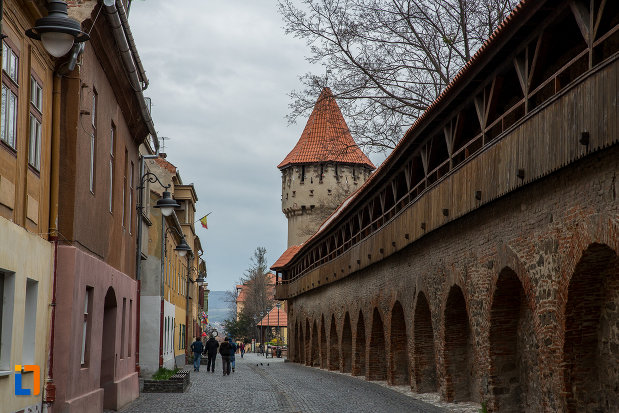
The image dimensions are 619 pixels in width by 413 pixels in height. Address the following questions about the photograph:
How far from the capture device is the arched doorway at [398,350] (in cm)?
2489

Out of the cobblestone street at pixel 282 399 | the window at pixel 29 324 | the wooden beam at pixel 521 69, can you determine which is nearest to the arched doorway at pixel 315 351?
the cobblestone street at pixel 282 399

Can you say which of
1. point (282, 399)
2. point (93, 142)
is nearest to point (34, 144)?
point (93, 142)

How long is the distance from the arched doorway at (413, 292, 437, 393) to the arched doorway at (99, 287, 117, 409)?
8101 millimetres

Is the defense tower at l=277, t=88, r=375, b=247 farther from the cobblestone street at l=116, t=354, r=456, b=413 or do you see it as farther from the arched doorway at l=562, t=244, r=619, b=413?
the arched doorway at l=562, t=244, r=619, b=413

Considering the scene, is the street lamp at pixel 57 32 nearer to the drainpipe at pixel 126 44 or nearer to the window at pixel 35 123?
the window at pixel 35 123

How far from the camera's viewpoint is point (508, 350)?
1572cm

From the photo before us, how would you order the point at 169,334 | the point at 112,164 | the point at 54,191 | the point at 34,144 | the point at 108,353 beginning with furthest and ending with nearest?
1. the point at 169,334
2. the point at 108,353
3. the point at 112,164
4. the point at 54,191
5. the point at 34,144

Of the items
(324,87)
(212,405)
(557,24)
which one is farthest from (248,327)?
(557,24)

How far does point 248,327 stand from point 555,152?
94382 mm

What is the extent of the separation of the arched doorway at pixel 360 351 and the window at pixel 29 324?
69.5 feet

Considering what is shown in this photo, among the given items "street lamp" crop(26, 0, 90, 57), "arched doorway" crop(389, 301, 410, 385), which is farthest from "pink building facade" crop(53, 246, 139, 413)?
"arched doorway" crop(389, 301, 410, 385)

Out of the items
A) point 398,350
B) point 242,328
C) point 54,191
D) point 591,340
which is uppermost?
point 54,191

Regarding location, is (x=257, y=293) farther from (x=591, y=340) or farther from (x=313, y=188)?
(x=591, y=340)

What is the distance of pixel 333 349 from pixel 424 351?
1599 cm
